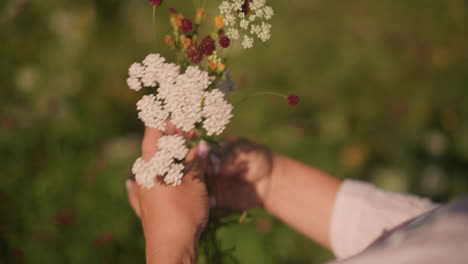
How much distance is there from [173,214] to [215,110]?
0.20 meters

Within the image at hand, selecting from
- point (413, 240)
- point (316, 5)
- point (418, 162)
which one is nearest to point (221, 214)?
point (413, 240)

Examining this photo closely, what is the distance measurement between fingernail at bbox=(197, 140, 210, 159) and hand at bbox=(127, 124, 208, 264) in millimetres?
26

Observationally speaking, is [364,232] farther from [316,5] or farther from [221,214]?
[316,5]

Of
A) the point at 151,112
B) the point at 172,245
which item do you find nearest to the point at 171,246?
the point at 172,245

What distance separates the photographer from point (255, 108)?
1.95m

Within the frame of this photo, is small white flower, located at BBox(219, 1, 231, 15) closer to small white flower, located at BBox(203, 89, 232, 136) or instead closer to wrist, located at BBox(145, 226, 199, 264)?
small white flower, located at BBox(203, 89, 232, 136)

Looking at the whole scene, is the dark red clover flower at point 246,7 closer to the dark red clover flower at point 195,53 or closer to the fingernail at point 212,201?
the dark red clover flower at point 195,53

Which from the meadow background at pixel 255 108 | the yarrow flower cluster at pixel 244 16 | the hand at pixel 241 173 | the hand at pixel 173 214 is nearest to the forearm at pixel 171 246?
the hand at pixel 173 214

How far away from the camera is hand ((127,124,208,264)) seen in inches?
26.9

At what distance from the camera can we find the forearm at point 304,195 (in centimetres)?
102

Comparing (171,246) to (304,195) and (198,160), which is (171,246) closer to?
(198,160)

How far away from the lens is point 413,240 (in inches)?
22.6

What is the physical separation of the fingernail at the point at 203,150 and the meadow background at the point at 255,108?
1.61 feet

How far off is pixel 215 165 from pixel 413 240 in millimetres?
472
